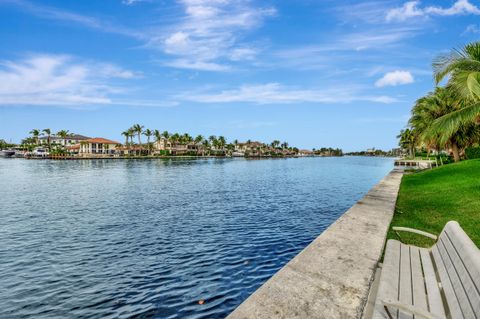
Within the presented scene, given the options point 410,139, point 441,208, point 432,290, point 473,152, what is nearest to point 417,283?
point 432,290

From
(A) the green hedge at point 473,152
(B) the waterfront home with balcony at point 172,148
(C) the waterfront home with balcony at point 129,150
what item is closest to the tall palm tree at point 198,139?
(B) the waterfront home with balcony at point 172,148

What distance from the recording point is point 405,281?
4957 mm

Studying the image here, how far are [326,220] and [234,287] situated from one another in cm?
1008

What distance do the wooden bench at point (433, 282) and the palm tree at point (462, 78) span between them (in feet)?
30.4

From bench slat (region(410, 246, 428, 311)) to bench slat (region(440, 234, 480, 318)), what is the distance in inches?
21.9

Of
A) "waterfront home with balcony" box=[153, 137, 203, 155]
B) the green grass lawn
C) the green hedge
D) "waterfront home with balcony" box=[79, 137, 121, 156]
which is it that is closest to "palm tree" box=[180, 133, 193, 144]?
"waterfront home with balcony" box=[153, 137, 203, 155]

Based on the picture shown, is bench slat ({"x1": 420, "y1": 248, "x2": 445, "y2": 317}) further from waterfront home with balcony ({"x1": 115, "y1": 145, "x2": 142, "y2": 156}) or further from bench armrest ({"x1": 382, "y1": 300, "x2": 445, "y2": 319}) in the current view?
waterfront home with balcony ({"x1": 115, "y1": 145, "x2": 142, "y2": 156})

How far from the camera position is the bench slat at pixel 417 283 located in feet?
14.3

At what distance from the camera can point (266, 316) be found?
468 cm

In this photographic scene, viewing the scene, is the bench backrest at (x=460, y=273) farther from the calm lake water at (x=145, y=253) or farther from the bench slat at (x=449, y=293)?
the calm lake water at (x=145, y=253)

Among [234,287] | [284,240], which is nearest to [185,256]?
[234,287]

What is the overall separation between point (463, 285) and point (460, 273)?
31 cm

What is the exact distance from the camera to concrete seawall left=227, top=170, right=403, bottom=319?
4867mm

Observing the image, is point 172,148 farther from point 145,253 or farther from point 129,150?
point 145,253
